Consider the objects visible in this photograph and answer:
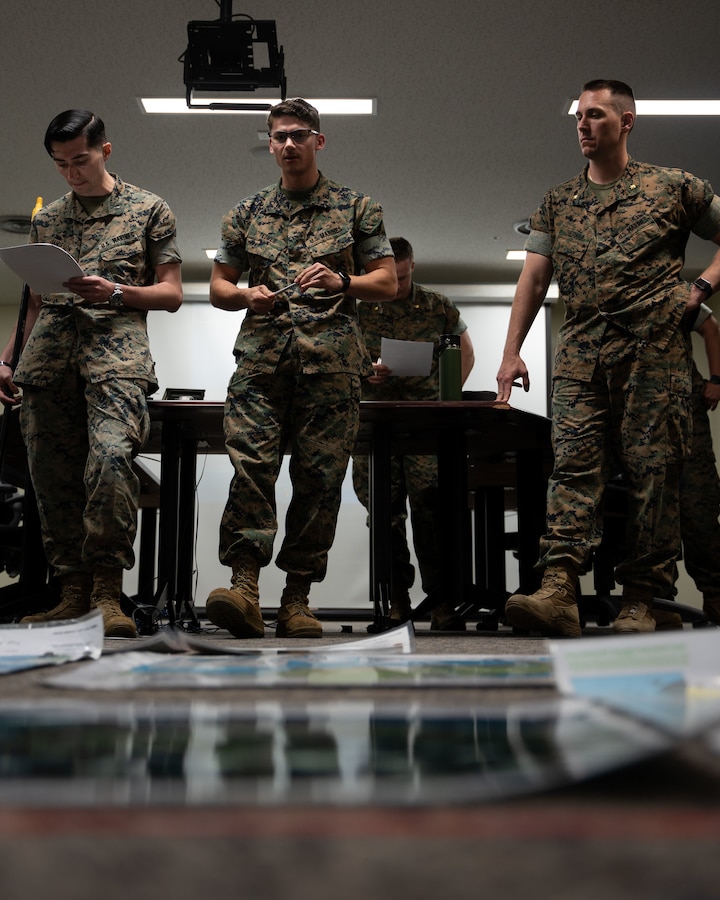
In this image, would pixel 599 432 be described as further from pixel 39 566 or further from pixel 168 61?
pixel 168 61

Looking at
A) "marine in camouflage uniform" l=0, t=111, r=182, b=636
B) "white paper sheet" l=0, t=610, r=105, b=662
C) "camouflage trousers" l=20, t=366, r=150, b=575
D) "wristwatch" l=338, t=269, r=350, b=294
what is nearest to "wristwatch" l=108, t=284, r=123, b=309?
"marine in camouflage uniform" l=0, t=111, r=182, b=636

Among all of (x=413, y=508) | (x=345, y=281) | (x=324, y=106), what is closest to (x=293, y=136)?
(x=345, y=281)

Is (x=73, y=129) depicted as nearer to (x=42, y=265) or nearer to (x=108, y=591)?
(x=42, y=265)

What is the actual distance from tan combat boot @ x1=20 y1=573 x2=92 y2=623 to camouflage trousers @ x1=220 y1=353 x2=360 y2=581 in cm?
37

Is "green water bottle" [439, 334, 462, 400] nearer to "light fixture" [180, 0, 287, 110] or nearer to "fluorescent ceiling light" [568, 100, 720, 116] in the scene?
"light fixture" [180, 0, 287, 110]

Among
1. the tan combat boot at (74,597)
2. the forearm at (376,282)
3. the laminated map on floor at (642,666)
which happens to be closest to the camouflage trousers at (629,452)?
the forearm at (376,282)

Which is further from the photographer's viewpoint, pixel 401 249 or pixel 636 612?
pixel 401 249

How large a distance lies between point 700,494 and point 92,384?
5.16 feet

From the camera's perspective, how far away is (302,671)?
2.65ft

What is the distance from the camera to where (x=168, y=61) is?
4.19 metres

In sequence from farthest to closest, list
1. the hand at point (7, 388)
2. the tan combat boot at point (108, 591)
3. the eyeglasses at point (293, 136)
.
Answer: the hand at point (7, 388)
the eyeglasses at point (293, 136)
the tan combat boot at point (108, 591)

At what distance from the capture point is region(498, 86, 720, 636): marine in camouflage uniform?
2.07 metres

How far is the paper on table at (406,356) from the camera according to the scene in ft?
9.26

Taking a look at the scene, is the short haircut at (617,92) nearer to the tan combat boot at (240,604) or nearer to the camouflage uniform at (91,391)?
the camouflage uniform at (91,391)
